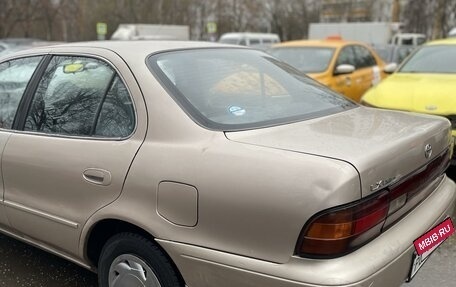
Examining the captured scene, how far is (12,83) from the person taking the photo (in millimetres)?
3250

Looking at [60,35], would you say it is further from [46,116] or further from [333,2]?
[46,116]

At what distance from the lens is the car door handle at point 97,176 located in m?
2.38

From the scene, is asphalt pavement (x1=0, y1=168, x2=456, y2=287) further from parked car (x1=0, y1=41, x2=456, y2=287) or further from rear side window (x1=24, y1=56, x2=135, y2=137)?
rear side window (x1=24, y1=56, x2=135, y2=137)

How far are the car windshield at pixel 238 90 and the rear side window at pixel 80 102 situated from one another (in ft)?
0.86

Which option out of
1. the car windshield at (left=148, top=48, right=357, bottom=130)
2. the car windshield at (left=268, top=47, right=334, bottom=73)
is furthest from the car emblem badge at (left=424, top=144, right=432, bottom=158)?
the car windshield at (left=268, top=47, right=334, bottom=73)

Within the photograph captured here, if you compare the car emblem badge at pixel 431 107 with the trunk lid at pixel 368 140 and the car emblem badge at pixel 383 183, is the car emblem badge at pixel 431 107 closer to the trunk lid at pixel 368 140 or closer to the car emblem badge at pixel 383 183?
the trunk lid at pixel 368 140

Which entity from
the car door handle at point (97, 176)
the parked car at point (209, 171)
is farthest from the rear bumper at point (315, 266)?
the car door handle at point (97, 176)

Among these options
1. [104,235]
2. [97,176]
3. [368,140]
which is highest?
[368,140]

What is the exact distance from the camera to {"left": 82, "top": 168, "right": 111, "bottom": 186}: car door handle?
7.80 feet

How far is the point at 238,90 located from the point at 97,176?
88 centimetres

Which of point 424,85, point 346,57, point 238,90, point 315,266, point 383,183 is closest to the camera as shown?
point 315,266

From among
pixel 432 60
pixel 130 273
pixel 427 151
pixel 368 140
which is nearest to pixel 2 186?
pixel 130 273

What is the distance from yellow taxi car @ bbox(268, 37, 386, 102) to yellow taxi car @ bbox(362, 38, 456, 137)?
1.15 m

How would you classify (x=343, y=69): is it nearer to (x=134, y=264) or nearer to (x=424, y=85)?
(x=424, y=85)
